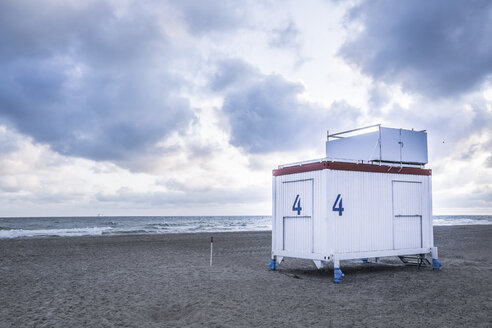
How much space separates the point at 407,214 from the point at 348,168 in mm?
3078

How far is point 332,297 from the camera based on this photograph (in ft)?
30.3

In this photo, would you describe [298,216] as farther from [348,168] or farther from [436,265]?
[436,265]

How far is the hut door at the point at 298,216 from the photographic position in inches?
468

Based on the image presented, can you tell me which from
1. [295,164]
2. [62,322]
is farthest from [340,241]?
[62,322]

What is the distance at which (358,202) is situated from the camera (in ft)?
39.2

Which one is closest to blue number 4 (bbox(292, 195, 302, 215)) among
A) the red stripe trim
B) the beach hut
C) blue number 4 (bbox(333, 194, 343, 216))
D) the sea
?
the beach hut

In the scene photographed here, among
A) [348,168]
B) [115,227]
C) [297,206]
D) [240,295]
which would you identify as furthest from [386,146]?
[115,227]

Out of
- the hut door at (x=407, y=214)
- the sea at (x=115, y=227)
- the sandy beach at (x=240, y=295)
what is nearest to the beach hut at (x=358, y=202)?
the hut door at (x=407, y=214)

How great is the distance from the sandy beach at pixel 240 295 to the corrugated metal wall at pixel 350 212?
1.11 meters

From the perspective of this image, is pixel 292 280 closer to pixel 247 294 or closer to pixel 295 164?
pixel 247 294

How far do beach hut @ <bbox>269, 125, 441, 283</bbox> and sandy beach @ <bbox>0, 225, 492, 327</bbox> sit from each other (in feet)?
3.12

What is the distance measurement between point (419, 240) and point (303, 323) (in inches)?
318

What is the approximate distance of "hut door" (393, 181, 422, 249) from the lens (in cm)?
1280

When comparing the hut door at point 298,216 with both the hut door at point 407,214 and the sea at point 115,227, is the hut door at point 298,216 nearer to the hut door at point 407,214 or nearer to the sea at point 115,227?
the hut door at point 407,214
